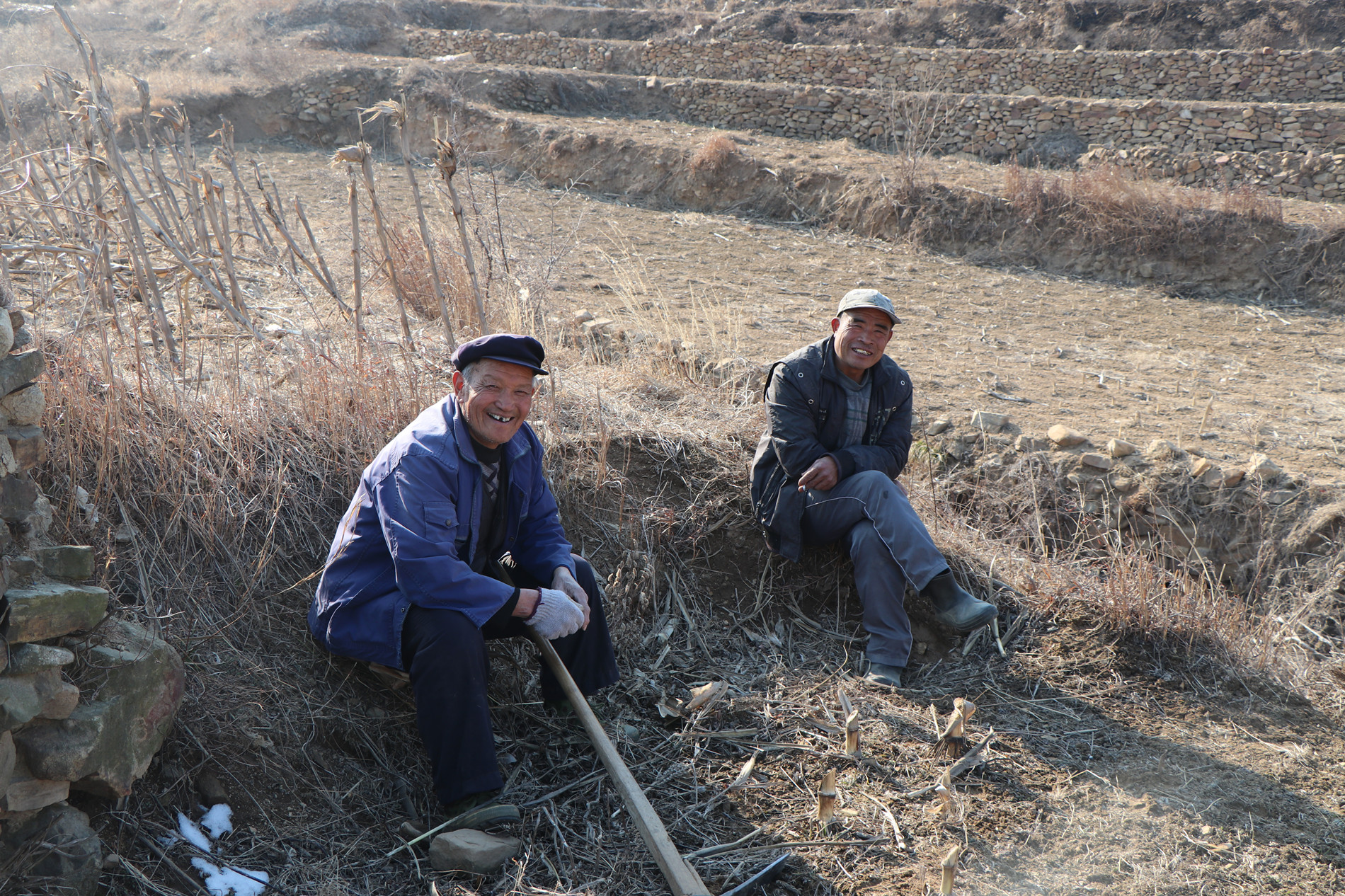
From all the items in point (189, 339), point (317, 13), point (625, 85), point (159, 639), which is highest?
point (317, 13)

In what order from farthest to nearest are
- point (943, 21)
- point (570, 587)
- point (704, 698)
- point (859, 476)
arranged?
1. point (943, 21)
2. point (859, 476)
3. point (704, 698)
4. point (570, 587)

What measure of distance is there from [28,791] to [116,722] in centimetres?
23

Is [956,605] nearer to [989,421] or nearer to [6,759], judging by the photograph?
[989,421]

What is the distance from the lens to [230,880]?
2.33 m

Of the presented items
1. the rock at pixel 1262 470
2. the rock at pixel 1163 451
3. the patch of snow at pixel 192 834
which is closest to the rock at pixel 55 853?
the patch of snow at pixel 192 834

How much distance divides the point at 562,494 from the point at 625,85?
1364 cm

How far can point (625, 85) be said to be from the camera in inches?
625

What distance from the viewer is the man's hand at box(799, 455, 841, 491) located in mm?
3607

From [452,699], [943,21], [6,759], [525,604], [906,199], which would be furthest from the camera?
[943,21]

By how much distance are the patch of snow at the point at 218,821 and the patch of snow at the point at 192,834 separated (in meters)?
0.02

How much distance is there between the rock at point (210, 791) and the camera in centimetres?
251

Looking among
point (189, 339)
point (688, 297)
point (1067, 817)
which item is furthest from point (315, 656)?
point (688, 297)

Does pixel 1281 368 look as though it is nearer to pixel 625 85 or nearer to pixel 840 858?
pixel 840 858

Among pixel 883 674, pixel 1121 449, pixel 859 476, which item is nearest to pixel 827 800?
pixel 883 674
